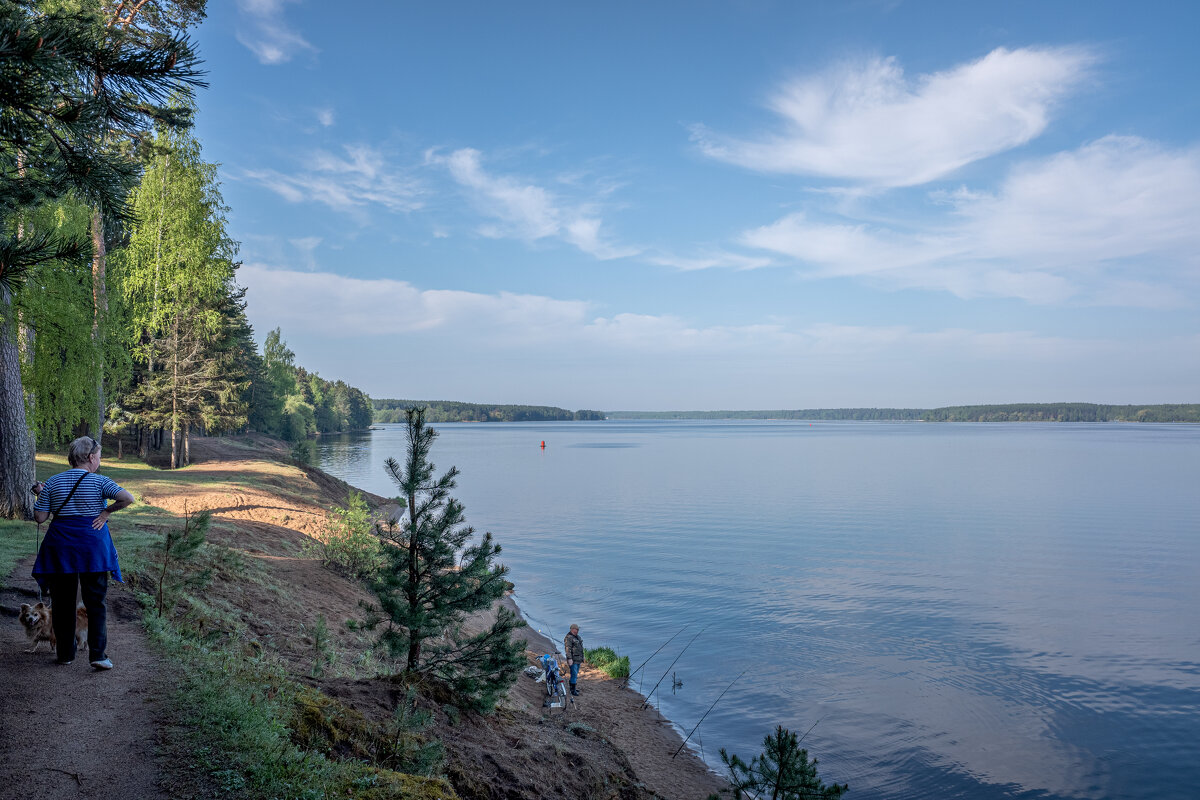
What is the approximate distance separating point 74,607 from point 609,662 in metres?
13.6

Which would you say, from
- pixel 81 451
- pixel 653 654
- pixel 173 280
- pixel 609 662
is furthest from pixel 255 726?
pixel 173 280

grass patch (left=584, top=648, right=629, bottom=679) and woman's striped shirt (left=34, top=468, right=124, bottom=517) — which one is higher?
woman's striped shirt (left=34, top=468, right=124, bottom=517)

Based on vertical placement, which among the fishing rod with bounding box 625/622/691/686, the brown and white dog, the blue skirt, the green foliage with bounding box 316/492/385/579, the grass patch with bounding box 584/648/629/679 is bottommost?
the fishing rod with bounding box 625/622/691/686

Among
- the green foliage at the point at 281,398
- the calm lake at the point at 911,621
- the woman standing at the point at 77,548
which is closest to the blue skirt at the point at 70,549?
the woman standing at the point at 77,548

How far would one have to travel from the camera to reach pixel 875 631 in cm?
2092

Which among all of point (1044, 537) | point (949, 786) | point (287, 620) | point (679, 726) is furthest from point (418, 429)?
point (1044, 537)

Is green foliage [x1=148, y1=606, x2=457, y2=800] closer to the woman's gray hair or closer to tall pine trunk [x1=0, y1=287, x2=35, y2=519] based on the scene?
the woman's gray hair

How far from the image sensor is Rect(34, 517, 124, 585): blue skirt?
6391 mm

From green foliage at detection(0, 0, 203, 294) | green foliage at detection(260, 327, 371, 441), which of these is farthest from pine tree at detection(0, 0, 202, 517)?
green foliage at detection(260, 327, 371, 441)

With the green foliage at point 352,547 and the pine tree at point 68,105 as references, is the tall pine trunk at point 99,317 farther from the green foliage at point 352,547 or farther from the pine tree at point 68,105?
the pine tree at point 68,105

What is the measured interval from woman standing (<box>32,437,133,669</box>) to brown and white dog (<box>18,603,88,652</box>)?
10.3 inches

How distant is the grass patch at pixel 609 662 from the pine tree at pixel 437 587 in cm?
942

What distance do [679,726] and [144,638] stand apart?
11026mm

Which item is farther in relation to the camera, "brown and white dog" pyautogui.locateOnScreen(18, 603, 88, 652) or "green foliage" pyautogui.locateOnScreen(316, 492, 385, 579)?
"green foliage" pyautogui.locateOnScreen(316, 492, 385, 579)
